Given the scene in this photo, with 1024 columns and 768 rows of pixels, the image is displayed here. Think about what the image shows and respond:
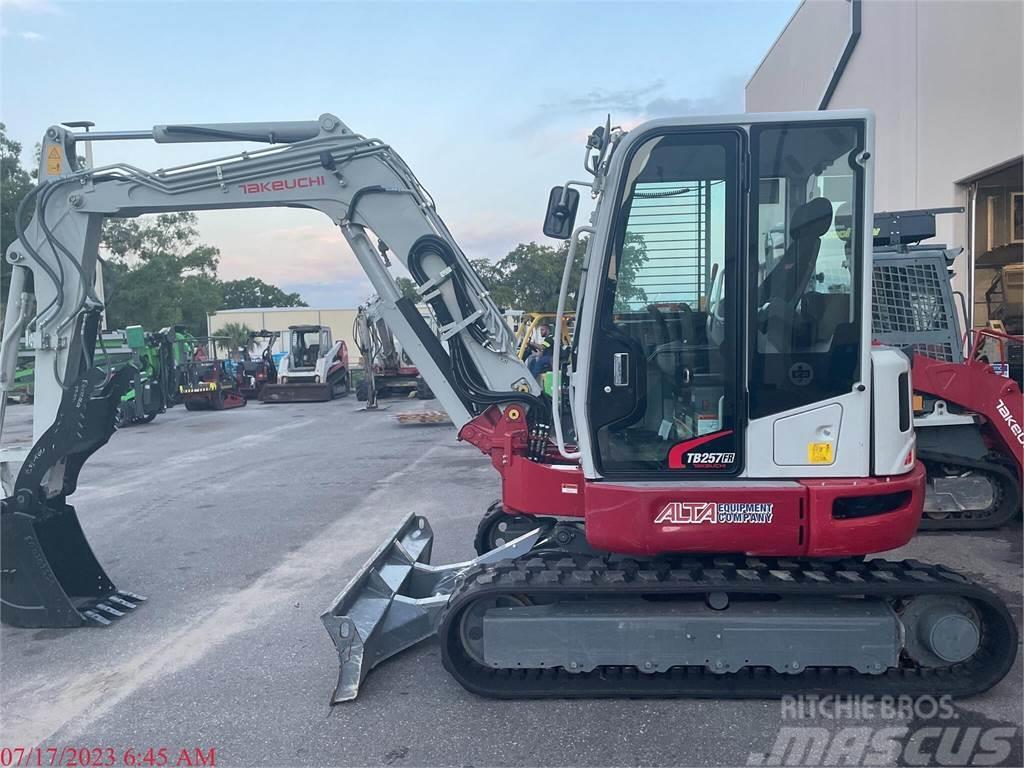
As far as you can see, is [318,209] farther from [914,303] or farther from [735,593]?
[914,303]

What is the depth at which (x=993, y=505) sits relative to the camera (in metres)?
7.29

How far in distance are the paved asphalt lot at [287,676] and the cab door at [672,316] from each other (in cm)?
126

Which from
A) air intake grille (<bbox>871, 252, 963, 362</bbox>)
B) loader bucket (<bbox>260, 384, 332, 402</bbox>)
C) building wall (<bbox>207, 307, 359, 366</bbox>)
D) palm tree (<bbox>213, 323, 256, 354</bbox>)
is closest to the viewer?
air intake grille (<bbox>871, 252, 963, 362</bbox>)

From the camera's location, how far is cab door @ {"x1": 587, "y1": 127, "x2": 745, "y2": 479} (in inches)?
155

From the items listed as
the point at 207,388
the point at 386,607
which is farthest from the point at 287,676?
the point at 207,388

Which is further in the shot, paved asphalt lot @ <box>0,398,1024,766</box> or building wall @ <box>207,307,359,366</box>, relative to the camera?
building wall @ <box>207,307,359,366</box>

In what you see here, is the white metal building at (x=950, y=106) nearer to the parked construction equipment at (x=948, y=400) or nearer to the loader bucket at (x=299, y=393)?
the parked construction equipment at (x=948, y=400)

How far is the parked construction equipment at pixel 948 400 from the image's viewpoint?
707cm

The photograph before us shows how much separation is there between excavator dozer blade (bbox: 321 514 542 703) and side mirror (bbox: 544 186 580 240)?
6.38 feet

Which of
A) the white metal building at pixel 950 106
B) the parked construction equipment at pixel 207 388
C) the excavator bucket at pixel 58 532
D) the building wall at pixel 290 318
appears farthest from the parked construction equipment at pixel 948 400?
the building wall at pixel 290 318

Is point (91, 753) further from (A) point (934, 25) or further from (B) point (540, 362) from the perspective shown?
(A) point (934, 25)

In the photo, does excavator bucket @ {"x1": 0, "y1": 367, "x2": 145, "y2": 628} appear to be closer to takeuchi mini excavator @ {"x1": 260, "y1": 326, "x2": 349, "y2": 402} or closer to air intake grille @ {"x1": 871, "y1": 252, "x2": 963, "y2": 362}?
air intake grille @ {"x1": 871, "y1": 252, "x2": 963, "y2": 362}

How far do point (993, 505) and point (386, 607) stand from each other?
575 centimetres

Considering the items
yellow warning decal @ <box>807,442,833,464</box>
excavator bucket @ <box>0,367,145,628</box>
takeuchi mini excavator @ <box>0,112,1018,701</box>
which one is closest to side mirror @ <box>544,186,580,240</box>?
takeuchi mini excavator @ <box>0,112,1018,701</box>
